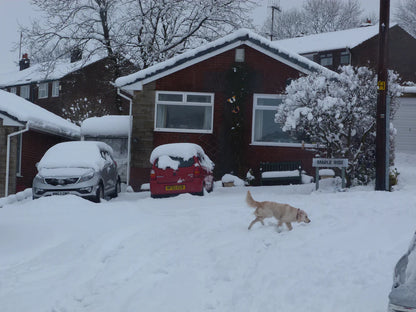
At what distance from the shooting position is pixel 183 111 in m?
21.0

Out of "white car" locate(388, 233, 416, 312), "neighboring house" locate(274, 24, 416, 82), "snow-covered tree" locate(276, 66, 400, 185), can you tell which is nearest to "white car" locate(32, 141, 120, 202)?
"snow-covered tree" locate(276, 66, 400, 185)

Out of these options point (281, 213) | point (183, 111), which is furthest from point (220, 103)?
point (281, 213)

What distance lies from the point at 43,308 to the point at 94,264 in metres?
1.72

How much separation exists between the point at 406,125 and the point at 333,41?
1316cm

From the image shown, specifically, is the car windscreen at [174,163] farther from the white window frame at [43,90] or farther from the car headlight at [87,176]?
the white window frame at [43,90]

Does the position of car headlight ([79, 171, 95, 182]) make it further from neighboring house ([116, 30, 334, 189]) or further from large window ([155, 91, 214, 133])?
large window ([155, 91, 214, 133])

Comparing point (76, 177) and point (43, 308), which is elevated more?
point (76, 177)

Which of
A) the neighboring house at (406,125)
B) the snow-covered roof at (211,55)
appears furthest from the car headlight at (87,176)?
the neighboring house at (406,125)

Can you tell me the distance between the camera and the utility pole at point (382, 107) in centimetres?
1367

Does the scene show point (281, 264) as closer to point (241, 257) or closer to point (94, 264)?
point (241, 257)

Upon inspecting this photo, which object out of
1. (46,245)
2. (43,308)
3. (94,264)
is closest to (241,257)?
(94,264)

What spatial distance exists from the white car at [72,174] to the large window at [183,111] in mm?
4814

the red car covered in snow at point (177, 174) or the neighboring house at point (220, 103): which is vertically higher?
the neighboring house at point (220, 103)

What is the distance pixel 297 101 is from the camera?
16.6 m
